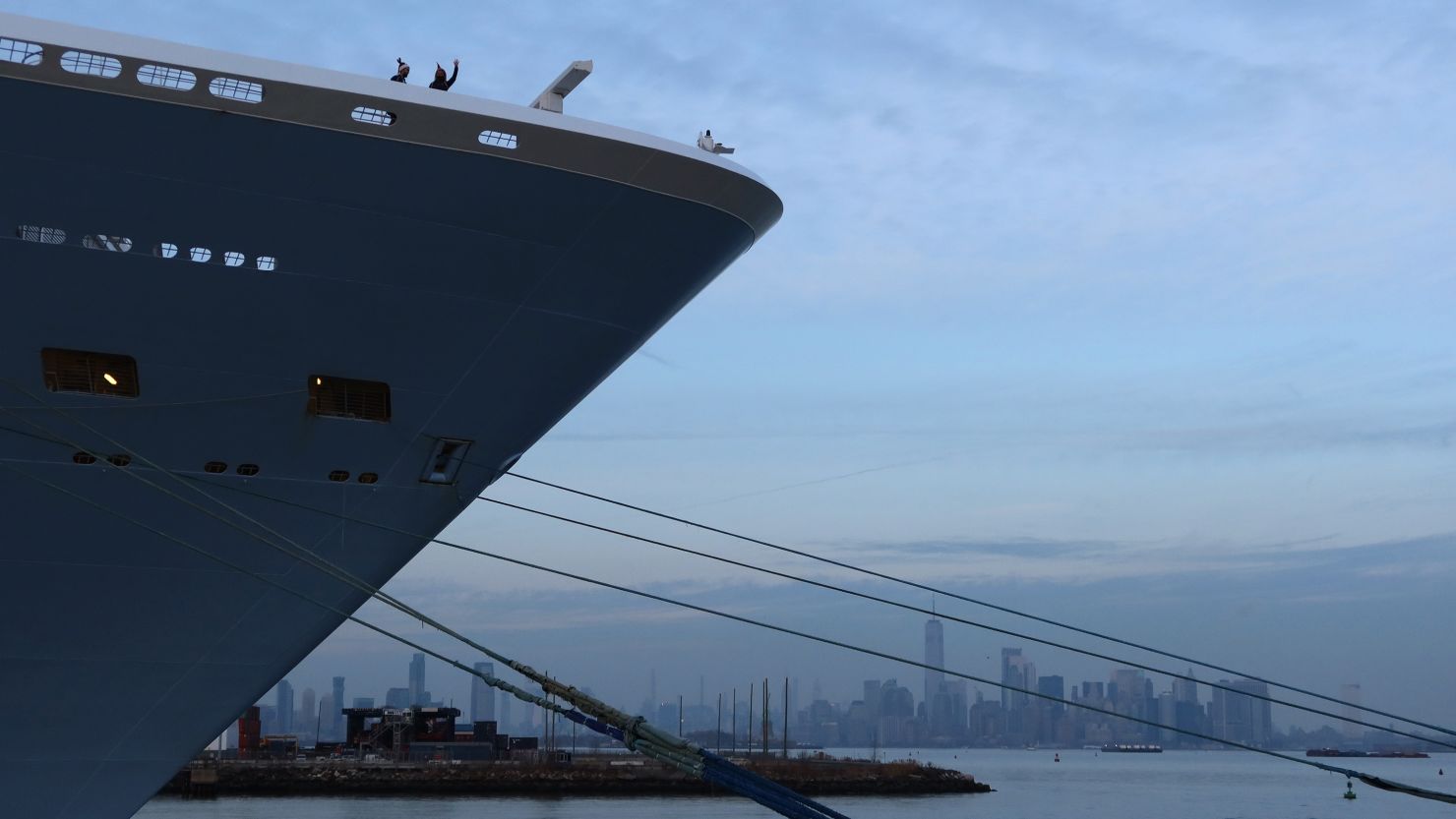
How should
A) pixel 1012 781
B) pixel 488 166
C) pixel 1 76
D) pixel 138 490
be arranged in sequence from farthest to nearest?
1. pixel 1012 781
2. pixel 138 490
3. pixel 488 166
4. pixel 1 76

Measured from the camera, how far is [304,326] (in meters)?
10.1

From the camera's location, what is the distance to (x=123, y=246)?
9328 millimetres

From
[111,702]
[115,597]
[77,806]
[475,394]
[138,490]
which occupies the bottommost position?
[77,806]

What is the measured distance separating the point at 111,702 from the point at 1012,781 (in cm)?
13394

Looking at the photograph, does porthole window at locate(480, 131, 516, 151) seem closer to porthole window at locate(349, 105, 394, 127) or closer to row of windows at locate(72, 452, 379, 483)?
porthole window at locate(349, 105, 394, 127)

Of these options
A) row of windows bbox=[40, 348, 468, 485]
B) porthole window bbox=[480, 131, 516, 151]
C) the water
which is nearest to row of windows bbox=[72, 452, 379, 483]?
row of windows bbox=[40, 348, 468, 485]

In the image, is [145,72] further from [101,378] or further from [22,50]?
[101,378]

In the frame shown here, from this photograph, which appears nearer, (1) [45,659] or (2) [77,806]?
(1) [45,659]

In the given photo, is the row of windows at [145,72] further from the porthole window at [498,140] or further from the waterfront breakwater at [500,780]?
the waterfront breakwater at [500,780]

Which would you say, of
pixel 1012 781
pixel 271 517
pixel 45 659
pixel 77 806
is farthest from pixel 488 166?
pixel 1012 781

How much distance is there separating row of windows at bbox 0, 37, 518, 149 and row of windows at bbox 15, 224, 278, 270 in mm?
1221

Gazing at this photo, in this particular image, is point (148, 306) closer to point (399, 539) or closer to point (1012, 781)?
point (399, 539)

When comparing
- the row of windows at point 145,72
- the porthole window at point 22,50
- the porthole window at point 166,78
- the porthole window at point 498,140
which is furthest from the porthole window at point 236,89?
the porthole window at point 498,140

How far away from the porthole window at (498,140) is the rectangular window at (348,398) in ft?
7.60
